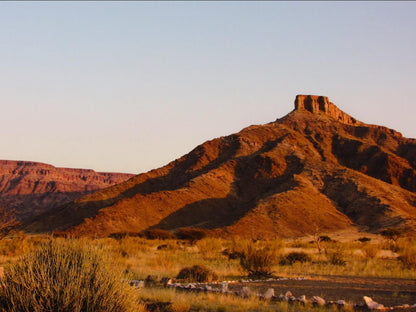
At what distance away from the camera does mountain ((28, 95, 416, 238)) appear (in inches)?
2569

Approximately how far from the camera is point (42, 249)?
7512 mm

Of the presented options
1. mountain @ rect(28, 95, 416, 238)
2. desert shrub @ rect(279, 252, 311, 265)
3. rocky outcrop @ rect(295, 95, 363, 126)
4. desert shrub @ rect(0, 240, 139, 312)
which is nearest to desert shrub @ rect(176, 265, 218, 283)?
desert shrub @ rect(279, 252, 311, 265)

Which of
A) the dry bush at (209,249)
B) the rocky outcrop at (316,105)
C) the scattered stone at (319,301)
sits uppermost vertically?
the rocky outcrop at (316,105)

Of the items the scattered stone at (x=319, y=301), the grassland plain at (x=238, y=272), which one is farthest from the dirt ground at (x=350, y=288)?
the scattered stone at (x=319, y=301)

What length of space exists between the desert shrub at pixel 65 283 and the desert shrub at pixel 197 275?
9007mm

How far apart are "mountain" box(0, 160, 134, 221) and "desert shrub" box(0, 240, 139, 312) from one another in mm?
115598

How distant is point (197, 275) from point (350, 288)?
193 inches

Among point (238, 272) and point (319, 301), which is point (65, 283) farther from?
point (238, 272)

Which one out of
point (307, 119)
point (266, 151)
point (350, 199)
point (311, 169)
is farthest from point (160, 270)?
point (307, 119)

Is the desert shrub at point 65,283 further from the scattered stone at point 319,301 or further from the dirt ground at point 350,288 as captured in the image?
the dirt ground at point 350,288

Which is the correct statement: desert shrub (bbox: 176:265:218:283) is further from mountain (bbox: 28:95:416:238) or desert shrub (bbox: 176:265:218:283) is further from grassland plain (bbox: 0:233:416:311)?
mountain (bbox: 28:95:416:238)

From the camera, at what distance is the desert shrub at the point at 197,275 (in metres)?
16.4

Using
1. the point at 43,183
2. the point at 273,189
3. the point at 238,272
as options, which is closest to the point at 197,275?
the point at 238,272

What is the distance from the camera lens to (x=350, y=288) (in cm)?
1443
